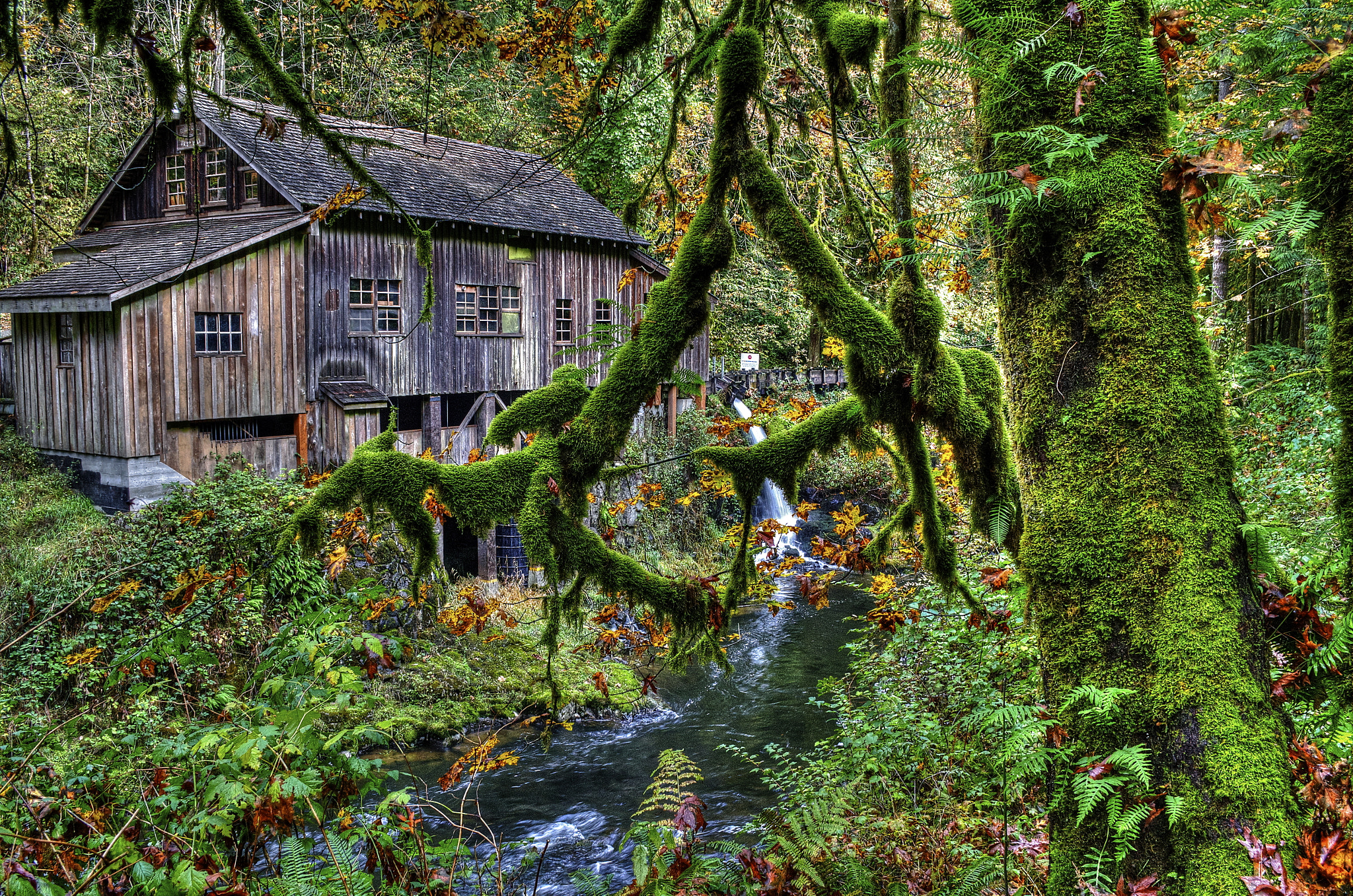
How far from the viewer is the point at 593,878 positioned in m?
4.11

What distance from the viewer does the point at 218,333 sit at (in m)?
13.9

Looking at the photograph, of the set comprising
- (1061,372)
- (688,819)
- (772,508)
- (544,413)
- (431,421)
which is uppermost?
(1061,372)

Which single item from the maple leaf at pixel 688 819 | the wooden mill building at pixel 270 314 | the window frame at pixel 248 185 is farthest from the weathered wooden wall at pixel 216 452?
the maple leaf at pixel 688 819

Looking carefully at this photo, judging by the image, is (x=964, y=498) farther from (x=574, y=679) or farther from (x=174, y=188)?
(x=174, y=188)

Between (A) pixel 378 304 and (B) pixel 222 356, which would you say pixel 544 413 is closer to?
(B) pixel 222 356

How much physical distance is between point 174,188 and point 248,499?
23.8 feet

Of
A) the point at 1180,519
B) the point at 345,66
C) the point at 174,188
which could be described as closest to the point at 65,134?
the point at 174,188

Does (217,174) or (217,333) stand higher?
(217,174)

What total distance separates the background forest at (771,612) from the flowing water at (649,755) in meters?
0.44

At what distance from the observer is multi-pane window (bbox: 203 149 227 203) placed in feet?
50.4

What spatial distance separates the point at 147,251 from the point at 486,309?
6308 mm

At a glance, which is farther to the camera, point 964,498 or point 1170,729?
point 964,498

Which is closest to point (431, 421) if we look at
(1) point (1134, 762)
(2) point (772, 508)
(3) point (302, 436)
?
(3) point (302, 436)

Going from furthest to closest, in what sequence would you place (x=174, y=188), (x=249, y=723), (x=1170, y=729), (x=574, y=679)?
1. (x=174, y=188)
2. (x=574, y=679)
3. (x=249, y=723)
4. (x=1170, y=729)
